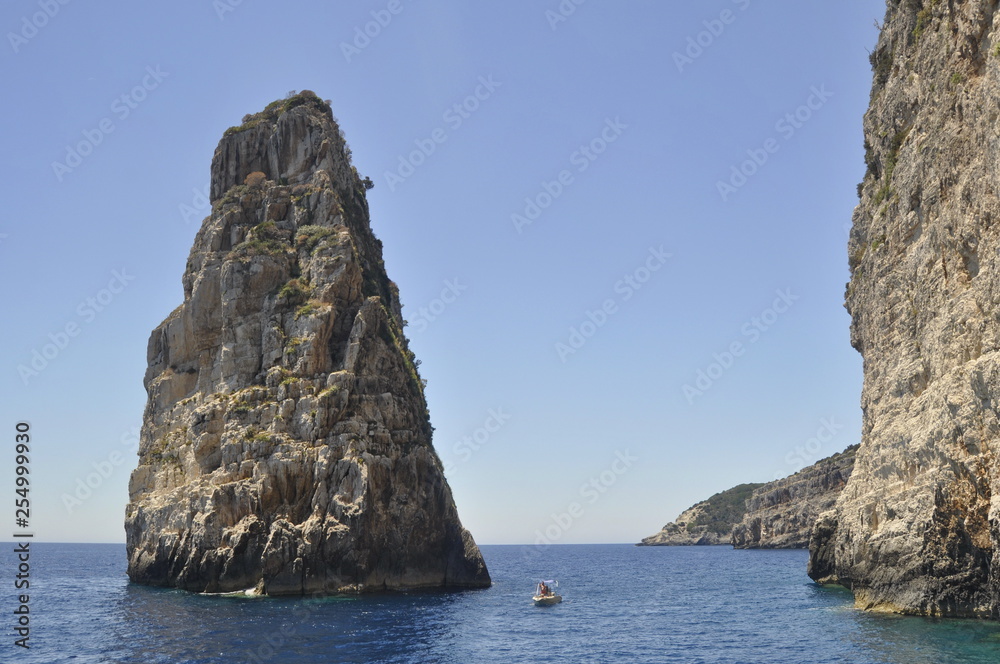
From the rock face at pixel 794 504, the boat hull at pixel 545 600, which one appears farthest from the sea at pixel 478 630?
the rock face at pixel 794 504

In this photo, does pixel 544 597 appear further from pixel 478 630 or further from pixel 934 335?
pixel 934 335

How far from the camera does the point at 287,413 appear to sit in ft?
211

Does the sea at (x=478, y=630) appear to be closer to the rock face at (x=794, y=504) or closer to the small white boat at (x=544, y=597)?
the small white boat at (x=544, y=597)

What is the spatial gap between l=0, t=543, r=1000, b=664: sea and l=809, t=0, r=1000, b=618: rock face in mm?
2957

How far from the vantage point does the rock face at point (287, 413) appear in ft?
197

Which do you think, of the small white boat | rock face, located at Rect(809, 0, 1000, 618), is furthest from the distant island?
rock face, located at Rect(809, 0, 1000, 618)

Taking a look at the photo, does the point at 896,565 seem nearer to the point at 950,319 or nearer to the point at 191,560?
the point at 950,319

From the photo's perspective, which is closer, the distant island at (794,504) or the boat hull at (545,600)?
the boat hull at (545,600)

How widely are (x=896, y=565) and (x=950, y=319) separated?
13.4 m

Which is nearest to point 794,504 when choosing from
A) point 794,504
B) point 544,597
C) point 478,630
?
point 794,504

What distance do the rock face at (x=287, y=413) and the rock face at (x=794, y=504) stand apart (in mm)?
88939

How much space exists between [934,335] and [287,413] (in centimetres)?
4609

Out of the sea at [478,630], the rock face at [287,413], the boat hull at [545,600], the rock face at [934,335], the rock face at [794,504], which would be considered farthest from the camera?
the rock face at [794,504]

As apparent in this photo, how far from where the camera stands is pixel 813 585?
71812mm
